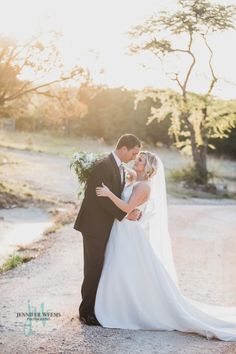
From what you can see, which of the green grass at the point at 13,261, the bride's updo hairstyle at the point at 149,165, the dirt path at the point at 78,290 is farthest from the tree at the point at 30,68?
the bride's updo hairstyle at the point at 149,165

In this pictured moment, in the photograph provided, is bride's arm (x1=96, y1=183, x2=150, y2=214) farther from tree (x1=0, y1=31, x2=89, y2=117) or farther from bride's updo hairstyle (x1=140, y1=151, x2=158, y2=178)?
tree (x1=0, y1=31, x2=89, y2=117)

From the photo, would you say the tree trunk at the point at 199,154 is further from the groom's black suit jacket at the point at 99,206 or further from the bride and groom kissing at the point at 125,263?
the groom's black suit jacket at the point at 99,206

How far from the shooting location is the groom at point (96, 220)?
712 cm

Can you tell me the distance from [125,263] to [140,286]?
11.8 inches

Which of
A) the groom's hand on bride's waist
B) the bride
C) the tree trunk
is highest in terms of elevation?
the groom's hand on bride's waist

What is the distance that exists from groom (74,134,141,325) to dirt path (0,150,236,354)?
0.36 meters

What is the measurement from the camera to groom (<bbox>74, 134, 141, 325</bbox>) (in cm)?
712

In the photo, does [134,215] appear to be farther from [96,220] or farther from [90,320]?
[90,320]

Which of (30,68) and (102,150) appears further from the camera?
(102,150)

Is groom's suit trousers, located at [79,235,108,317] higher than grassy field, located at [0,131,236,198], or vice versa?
groom's suit trousers, located at [79,235,108,317]

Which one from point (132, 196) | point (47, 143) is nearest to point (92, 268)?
point (132, 196)

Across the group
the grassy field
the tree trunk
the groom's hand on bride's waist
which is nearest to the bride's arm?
the groom's hand on bride's waist

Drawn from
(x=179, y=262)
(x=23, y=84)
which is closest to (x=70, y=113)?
(x=23, y=84)

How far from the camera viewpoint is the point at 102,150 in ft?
124
